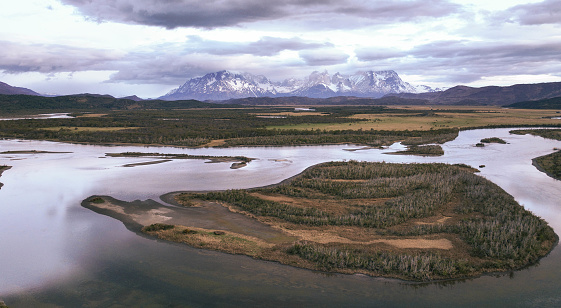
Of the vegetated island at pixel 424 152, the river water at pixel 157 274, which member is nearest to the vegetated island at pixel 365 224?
the river water at pixel 157 274

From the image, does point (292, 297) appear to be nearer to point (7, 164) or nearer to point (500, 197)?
point (500, 197)

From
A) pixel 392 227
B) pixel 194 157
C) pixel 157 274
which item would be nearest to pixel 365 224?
Result: pixel 392 227

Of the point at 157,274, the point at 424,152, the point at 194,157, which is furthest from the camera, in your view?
the point at 424,152

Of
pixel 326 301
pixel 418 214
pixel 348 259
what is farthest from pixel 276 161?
pixel 326 301

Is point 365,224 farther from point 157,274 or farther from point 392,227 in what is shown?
point 157,274

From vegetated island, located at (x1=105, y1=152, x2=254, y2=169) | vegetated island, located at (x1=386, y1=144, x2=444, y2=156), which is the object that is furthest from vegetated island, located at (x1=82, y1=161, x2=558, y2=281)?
vegetated island, located at (x1=386, y1=144, x2=444, y2=156)

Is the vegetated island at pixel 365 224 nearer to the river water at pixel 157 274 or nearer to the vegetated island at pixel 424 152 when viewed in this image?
the river water at pixel 157 274
